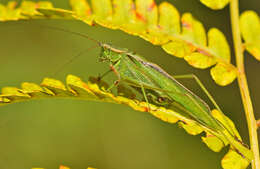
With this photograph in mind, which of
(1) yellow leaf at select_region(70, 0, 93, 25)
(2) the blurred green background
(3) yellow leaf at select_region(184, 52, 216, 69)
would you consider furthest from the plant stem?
(2) the blurred green background

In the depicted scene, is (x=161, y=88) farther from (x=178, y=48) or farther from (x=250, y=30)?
(x=250, y=30)

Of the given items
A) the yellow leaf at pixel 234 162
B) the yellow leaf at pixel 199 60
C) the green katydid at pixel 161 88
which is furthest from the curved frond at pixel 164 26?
the yellow leaf at pixel 234 162

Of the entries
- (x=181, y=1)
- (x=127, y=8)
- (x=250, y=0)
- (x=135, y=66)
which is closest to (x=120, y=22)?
(x=127, y=8)

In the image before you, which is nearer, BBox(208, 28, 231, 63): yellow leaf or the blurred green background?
BBox(208, 28, 231, 63): yellow leaf

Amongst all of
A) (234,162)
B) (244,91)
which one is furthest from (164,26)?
(234,162)

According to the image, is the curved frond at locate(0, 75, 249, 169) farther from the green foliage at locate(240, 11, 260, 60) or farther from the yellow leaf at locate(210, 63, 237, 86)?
the green foliage at locate(240, 11, 260, 60)
